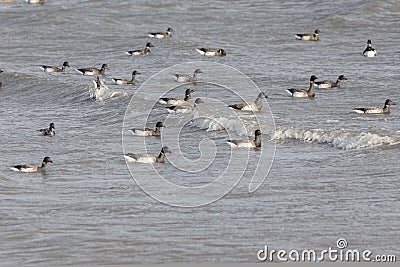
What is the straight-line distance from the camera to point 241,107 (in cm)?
1997

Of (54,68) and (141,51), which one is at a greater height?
(141,51)

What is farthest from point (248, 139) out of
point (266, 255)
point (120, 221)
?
point (266, 255)

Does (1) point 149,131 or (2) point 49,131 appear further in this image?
(1) point 149,131

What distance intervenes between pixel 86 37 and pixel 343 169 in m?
17.7

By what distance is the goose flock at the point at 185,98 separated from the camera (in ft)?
50.6

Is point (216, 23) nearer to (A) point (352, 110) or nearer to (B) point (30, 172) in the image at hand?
(A) point (352, 110)

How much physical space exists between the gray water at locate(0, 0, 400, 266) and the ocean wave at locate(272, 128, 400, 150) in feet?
0.10

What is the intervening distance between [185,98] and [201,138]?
12.3 ft

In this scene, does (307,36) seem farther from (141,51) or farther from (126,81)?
(126,81)

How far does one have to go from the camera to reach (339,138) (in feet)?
53.7

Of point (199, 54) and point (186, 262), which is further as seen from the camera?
point (199, 54)

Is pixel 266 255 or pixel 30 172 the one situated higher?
pixel 30 172

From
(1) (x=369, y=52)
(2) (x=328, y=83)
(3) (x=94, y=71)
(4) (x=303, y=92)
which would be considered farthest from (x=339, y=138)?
(1) (x=369, y=52)

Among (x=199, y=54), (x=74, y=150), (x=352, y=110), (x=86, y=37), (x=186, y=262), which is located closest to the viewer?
(x=186, y=262)
